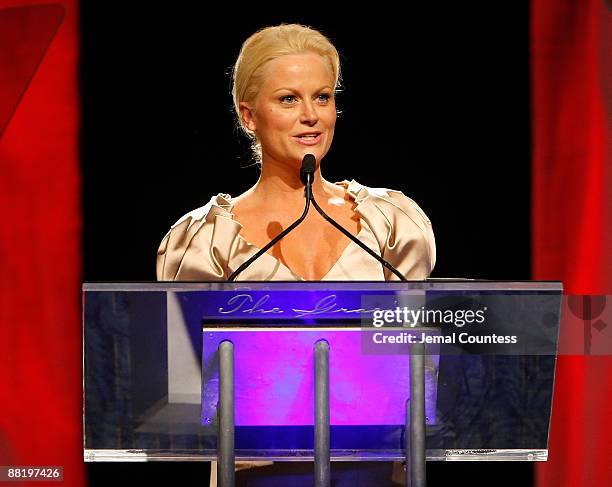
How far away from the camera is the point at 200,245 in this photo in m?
2.41

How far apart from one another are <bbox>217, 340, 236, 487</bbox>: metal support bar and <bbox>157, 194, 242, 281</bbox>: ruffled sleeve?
0.97 meters

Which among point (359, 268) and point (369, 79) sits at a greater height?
point (369, 79)

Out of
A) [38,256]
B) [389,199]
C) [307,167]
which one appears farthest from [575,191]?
[38,256]

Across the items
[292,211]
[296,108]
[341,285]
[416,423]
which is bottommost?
[416,423]

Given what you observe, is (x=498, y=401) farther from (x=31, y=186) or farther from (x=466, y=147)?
(x=31, y=186)

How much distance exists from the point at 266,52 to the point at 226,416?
1.38 metres

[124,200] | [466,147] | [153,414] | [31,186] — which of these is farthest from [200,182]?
[153,414]

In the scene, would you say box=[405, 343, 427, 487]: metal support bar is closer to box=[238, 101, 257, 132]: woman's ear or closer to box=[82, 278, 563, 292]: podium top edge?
box=[82, 278, 563, 292]: podium top edge

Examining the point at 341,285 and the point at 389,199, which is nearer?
the point at 341,285

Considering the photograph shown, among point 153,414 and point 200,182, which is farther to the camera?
point 200,182

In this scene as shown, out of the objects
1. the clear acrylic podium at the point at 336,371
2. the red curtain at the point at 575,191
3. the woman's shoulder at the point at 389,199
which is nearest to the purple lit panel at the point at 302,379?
the clear acrylic podium at the point at 336,371

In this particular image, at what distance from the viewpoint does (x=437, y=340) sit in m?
1.43

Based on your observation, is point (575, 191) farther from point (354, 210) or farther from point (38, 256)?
point (38, 256)

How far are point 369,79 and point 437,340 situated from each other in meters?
1.47
